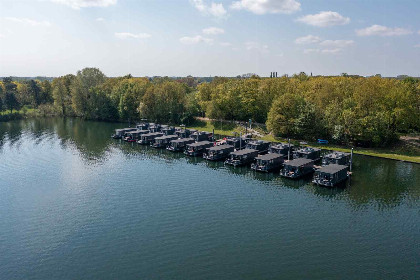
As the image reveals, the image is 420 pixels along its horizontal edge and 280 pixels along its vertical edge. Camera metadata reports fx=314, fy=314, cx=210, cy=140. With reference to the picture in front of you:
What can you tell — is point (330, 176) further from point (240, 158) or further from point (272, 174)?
point (240, 158)

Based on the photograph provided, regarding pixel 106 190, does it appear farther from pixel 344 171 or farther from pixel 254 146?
pixel 344 171

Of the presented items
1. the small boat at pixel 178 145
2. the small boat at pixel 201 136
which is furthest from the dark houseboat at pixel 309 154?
the small boat at pixel 201 136

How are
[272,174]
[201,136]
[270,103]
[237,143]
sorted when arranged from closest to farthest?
[272,174] < [237,143] < [201,136] < [270,103]

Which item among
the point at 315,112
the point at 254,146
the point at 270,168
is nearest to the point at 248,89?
the point at 315,112

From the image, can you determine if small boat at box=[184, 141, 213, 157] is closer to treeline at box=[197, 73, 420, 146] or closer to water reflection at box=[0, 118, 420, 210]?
water reflection at box=[0, 118, 420, 210]

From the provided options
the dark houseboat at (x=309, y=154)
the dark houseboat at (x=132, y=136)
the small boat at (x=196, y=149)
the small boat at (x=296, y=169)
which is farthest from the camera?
the dark houseboat at (x=132, y=136)

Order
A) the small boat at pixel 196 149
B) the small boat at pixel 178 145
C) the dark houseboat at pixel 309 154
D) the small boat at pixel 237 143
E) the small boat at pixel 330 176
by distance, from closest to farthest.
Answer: the small boat at pixel 330 176 → the dark houseboat at pixel 309 154 → the small boat at pixel 196 149 → the small boat at pixel 237 143 → the small boat at pixel 178 145

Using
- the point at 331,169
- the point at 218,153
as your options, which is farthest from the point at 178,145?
the point at 331,169

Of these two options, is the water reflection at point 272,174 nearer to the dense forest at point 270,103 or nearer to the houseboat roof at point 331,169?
the houseboat roof at point 331,169
